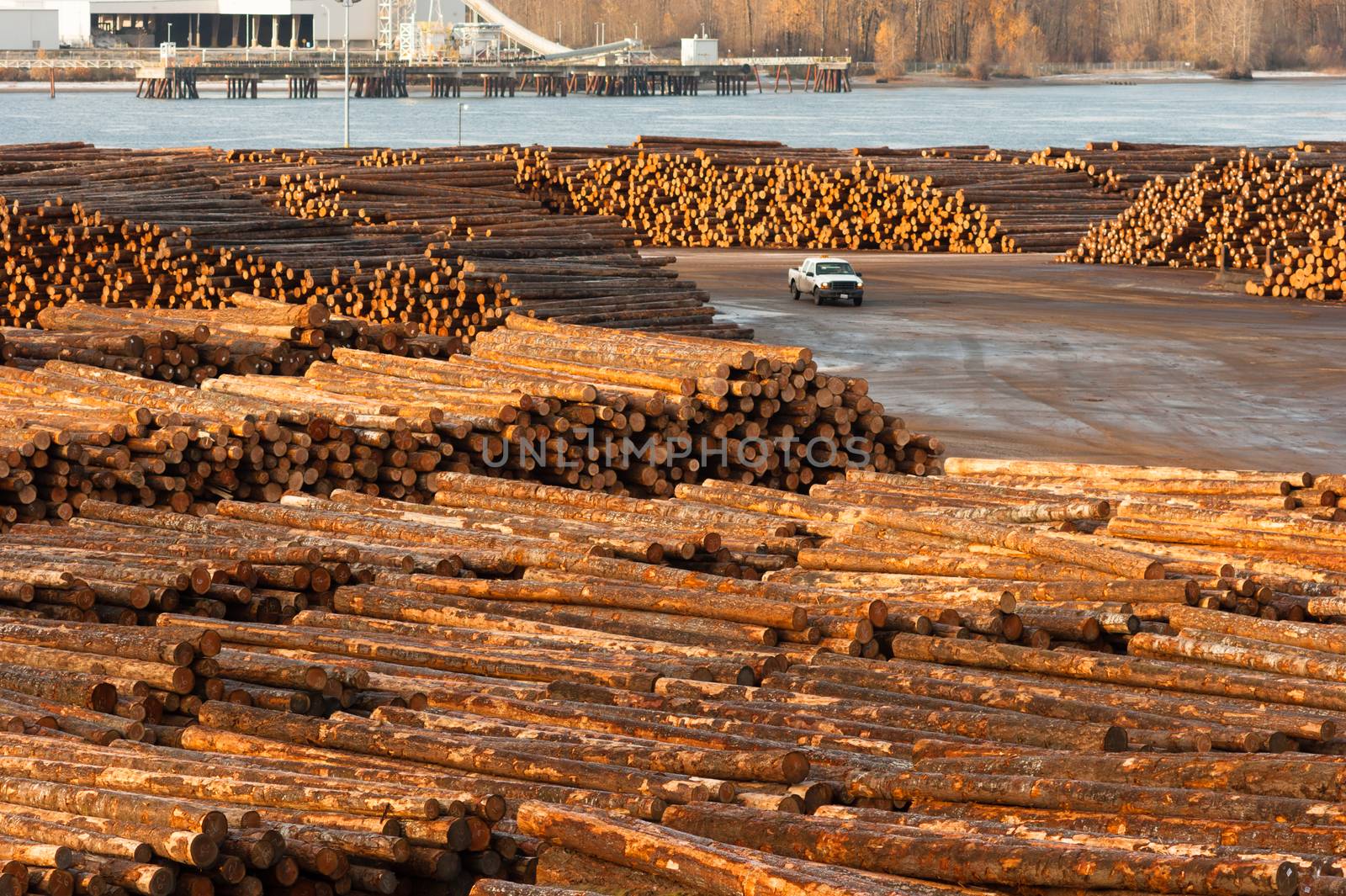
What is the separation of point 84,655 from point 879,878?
6.10 meters

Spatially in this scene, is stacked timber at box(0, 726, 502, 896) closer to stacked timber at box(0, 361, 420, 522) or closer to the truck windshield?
stacked timber at box(0, 361, 420, 522)

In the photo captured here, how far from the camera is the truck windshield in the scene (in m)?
42.9

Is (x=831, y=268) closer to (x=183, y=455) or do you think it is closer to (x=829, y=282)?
(x=829, y=282)

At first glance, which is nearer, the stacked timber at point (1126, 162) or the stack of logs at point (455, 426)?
the stack of logs at point (455, 426)

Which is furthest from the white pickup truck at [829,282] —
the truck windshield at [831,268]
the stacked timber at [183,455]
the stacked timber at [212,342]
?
the stacked timber at [183,455]

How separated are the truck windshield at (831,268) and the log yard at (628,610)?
32.6 ft

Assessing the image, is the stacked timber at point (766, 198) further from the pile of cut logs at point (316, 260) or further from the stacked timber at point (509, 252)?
the pile of cut logs at point (316, 260)

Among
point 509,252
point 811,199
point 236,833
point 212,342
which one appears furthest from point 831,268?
point 236,833

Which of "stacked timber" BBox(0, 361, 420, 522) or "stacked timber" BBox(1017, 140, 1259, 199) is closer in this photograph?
"stacked timber" BBox(0, 361, 420, 522)

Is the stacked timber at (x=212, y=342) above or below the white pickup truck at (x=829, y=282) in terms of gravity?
above

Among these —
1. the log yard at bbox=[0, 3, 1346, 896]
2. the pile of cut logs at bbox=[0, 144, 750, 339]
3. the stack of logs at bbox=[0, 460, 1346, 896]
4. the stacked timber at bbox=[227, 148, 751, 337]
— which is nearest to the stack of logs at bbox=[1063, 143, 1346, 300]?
the log yard at bbox=[0, 3, 1346, 896]

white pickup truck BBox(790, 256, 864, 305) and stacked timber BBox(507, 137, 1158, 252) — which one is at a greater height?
stacked timber BBox(507, 137, 1158, 252)

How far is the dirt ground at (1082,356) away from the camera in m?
27.1

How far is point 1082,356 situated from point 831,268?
29.7 ft
